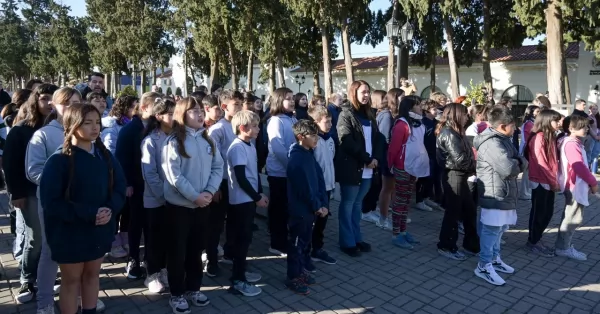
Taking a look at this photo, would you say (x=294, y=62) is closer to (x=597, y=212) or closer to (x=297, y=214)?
(x=597, y=212)

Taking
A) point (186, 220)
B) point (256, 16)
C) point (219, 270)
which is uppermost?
point (256, 16)

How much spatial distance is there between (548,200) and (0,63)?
66.1 metres

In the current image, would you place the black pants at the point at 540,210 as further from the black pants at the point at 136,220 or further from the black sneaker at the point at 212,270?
the black pants at the point at 136,220

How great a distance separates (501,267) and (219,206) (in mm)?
3209

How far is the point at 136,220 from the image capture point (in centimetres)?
429

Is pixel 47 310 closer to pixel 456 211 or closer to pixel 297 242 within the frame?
pixel 297 242

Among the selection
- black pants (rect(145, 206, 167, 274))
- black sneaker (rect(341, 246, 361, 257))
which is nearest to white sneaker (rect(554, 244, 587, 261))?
black sneaker (rect(341, 246, 361, 257))

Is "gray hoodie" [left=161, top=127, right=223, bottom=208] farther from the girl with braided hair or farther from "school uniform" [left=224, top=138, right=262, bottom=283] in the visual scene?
the girl with braided hair

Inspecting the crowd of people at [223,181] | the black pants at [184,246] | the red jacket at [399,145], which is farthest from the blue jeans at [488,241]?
the black pants at [184,246]

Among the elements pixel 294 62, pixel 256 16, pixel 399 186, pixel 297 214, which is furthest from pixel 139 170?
pixel 294 62

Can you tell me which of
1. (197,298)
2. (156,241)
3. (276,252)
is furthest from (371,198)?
(156,241)

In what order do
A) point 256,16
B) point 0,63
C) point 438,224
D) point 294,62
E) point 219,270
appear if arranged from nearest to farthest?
point 219,270 < point 438,224 < point 256,16 < point 294,62 < point 0,63

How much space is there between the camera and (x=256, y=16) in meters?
25.9

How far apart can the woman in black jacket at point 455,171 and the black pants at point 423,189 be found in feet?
7.48
